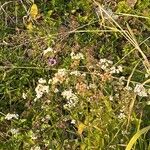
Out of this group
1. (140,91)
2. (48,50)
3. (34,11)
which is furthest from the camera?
(34,11)

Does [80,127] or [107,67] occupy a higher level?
[107,67]

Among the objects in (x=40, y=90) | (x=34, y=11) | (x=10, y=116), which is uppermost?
(x=34, y=11)

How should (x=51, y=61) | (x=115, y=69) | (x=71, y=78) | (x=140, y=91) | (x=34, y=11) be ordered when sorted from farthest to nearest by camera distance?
(x=34, y=11) → (x=51, y=61) → (x=115, y=69) → (x=71, y=78) → (x=140, y=91)

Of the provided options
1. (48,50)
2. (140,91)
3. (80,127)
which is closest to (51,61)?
(48,50)

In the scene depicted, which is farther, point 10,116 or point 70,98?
point 10,116

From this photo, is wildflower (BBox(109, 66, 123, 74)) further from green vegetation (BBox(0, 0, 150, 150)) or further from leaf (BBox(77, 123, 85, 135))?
leaf (BBox(77, 123, 85, 135))

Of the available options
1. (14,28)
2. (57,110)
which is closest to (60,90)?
(57,110)

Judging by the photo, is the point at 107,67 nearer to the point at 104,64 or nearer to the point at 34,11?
the point at 104,64

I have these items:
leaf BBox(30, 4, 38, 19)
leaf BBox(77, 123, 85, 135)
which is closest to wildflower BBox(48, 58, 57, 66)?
leaf BBox(30, 4, 38, 19)
